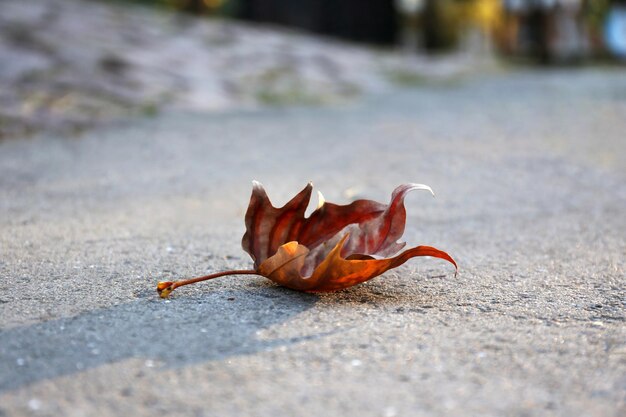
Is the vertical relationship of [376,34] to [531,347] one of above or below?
above

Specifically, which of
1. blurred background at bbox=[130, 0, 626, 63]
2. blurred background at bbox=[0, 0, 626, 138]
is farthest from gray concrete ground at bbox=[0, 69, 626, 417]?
blurred background at bbox=[130, 0, 626, 63]

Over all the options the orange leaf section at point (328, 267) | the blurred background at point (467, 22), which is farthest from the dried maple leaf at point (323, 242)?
the blurred background at point (467, 22)

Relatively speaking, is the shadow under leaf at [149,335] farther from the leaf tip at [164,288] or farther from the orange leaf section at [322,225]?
the orange leaf section at [322,225]

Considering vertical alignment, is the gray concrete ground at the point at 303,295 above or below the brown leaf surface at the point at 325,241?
below

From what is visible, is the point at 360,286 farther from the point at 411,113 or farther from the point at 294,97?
the point at 294,97

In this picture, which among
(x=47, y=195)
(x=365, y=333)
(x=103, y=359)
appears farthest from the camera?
(x=47, y=195)

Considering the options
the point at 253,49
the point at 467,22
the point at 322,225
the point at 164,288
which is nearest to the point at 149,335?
the point at 164,288

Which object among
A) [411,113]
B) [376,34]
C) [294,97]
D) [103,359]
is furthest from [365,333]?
[376,34]
